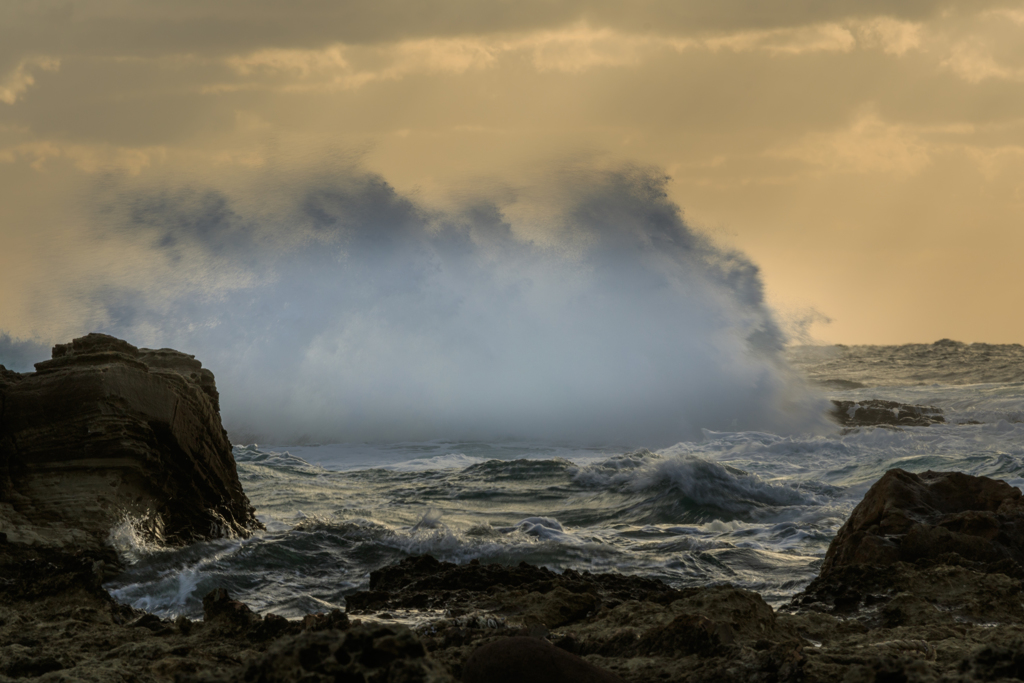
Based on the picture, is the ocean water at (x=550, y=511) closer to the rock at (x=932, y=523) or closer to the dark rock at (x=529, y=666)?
the rock at (x=932, y=523)

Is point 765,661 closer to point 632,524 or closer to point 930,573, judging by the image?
point 930,573

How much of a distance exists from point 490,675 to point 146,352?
22.5 feet

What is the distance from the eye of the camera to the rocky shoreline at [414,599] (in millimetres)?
2486

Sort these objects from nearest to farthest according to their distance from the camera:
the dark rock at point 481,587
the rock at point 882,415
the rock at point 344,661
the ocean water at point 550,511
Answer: the rock at point 344,661 → the dark rock at point 481,587 → the ocean water at point 550,511 → the rock at point 882,415

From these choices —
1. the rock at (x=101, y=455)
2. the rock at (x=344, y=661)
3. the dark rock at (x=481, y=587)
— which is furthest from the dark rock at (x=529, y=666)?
the rock at (x=101, y=455)

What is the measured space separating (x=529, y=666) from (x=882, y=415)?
18.8 meters

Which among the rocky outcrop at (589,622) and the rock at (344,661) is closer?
the rock at (344,661)

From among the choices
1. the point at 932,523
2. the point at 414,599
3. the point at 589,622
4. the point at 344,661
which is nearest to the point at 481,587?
the point at 414,599

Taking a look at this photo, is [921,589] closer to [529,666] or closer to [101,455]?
[529,666]

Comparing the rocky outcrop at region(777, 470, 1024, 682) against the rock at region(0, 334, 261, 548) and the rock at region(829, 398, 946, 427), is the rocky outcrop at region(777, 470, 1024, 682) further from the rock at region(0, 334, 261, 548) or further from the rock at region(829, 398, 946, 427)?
the rock at region(829, 398, 946, 427)

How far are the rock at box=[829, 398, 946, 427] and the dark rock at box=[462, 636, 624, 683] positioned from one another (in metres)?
17.0

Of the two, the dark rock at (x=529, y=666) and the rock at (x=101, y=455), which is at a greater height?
the rock at (x=101, y=455)

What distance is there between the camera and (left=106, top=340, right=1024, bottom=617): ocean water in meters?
5.68

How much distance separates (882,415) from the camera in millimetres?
19047
